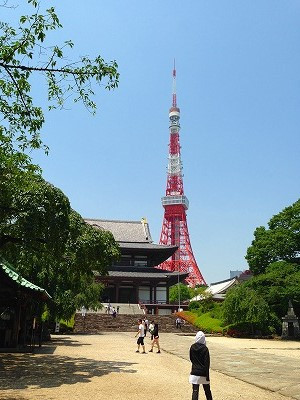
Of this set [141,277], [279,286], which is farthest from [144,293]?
[279,286]

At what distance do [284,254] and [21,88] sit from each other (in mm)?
31533

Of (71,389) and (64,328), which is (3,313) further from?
(64,328)

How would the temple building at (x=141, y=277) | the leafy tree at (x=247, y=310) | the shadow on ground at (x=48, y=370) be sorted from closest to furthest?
the shadow on ground at (x=48, y=370) → the leafy tree at (x=247, y=310) → the temple building at (x=141, y=277)

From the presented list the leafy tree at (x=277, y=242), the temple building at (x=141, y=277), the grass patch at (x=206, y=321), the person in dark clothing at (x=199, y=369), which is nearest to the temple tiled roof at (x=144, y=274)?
the temple building at (x=141, y=277)

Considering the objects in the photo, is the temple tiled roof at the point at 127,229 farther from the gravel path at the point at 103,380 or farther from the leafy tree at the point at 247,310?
the gravel path at the point at 103,380

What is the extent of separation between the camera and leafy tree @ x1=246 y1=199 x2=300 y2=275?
3462cm

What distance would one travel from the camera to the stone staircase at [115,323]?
35.6m

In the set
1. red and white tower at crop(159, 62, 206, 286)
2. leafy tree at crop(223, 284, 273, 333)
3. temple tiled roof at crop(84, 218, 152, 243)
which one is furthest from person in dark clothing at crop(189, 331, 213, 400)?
red and white tower at crop(159, 62, 206, 286)

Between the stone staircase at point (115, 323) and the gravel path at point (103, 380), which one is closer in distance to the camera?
the gravel path at point (103, 380)

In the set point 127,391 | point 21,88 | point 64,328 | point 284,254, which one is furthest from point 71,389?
point 284,254

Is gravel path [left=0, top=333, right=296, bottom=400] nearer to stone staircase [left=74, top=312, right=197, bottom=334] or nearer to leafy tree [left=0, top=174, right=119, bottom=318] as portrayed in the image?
leafy tree [left=0, top=174, right=119, bottom=318]

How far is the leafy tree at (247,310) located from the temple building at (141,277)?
16192 mm

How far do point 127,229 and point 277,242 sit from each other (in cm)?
2768

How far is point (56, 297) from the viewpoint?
20.6 metres
